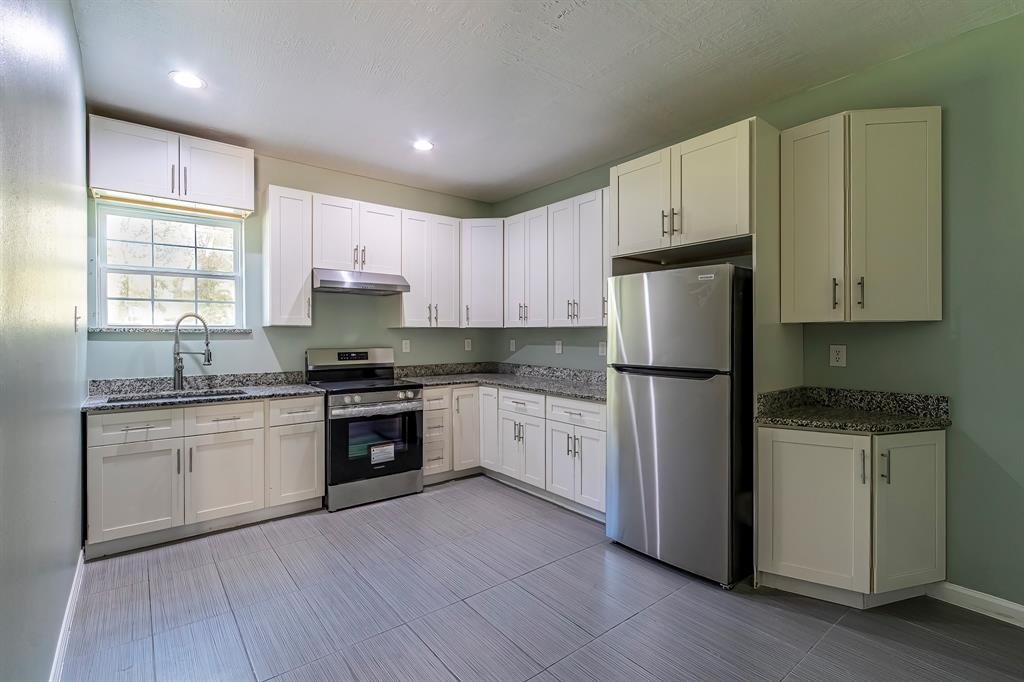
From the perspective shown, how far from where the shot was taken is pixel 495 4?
6.88 feet

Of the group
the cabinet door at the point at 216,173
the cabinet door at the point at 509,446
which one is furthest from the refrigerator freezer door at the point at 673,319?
the cabinet door at the point at 216,173

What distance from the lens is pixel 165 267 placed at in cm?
352

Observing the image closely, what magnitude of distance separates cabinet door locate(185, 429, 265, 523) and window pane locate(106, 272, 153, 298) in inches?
46.9

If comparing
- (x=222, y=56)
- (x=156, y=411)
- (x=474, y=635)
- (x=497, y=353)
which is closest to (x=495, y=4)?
(x=222, y=56)

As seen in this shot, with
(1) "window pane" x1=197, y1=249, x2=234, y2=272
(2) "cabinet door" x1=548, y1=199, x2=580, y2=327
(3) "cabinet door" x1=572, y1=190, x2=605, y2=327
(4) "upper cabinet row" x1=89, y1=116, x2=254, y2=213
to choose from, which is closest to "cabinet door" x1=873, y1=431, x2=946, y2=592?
(3) "cabinet door" x1=572, y1=190, x2=605, y2=327

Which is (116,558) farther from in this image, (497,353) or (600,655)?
(497,353)

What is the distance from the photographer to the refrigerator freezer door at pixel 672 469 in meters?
2.49

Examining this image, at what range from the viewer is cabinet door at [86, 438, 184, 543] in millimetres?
2746

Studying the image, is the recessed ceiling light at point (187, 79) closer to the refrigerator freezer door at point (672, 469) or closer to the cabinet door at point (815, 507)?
the refrigerator freezer door at point (672, 469)

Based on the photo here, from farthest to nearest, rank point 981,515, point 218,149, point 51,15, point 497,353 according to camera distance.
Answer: point 497,353 < point 218,149 < point 981,515 < point 51,15

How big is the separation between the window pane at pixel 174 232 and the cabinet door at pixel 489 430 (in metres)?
2.59

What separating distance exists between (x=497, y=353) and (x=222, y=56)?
11.2 feet

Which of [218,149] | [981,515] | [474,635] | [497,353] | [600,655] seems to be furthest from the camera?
[497,353]

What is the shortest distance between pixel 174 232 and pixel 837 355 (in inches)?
179
